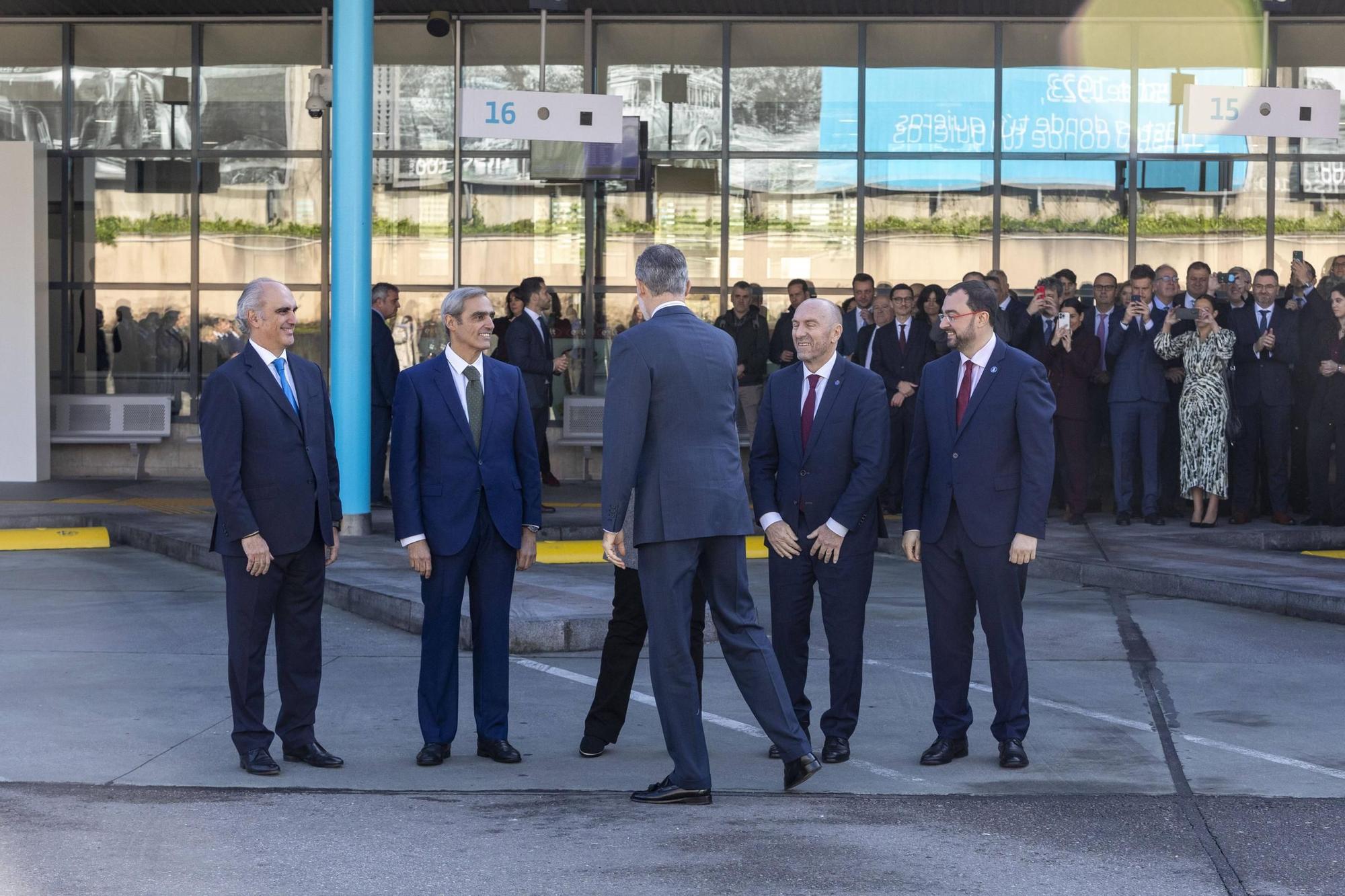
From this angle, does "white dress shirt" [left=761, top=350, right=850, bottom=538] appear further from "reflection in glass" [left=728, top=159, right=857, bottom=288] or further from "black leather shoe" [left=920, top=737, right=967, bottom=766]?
"reflection in glass" [left=728, top=159, right=857, bottom=288]

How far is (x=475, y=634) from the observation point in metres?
6.71

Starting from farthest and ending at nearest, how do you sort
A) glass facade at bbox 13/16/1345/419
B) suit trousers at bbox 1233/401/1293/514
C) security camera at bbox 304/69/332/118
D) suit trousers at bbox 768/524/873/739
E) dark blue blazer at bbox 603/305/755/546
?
glass facade at bbox 13/16/1345/419, security camera at bbox 304/69/332/118, suit trousers at bbox 1233/401/1293/514, suit trousers at bbox 768/524/873/739, dark blue blazer at bbox 603/305/755/546

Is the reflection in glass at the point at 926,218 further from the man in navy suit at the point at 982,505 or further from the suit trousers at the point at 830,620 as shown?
the suit trousers at the point at 830,620

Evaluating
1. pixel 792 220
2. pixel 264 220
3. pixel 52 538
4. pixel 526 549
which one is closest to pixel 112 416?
pixel 264 220

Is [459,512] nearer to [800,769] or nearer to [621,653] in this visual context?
[621,653]

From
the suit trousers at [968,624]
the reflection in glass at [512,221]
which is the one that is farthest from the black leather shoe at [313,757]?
the reflection in glass at [512,221]

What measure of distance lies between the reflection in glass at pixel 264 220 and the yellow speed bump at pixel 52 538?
5687mm

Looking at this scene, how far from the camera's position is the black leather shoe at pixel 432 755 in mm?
6516

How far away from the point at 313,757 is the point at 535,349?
738cm

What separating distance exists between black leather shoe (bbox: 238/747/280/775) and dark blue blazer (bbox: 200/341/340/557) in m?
0.74

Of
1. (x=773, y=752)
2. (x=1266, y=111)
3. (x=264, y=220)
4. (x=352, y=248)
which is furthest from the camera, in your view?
(x=264, y=220)

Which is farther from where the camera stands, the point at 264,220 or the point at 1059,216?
the point at 264,220

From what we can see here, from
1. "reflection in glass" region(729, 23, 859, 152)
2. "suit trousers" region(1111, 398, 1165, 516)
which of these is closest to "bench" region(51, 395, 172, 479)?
"reflection in glass" region(729, 23, 859, 152)

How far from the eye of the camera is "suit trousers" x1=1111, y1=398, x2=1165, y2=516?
13.5 metres
